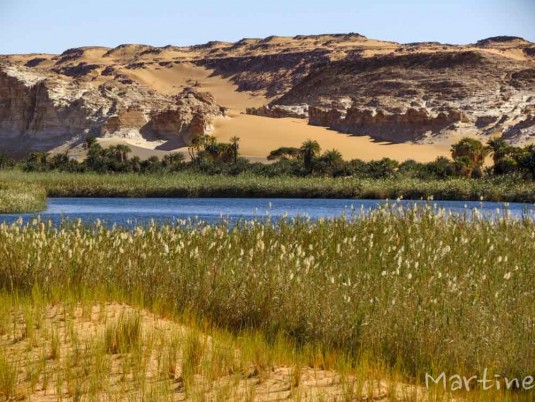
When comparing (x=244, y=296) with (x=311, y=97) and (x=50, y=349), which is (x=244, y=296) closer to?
(x=50, y=349)

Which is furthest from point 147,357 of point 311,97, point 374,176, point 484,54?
point 311,97

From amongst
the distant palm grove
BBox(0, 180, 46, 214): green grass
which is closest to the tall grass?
BBox(0, 180, 46, 214): green grass

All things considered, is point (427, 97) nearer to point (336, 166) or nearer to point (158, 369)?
point (336, 166)

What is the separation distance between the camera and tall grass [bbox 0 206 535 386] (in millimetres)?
8789

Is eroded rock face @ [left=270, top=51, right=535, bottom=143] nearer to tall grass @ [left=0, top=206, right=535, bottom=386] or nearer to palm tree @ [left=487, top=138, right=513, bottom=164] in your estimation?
palm tree @ [left=487, top=138, right=513, bottom=164]

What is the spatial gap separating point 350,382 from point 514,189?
4316 centimetres

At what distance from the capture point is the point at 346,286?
10117 millimetres

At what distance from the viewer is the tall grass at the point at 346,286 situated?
8789mm

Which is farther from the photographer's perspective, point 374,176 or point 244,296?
point 374,176

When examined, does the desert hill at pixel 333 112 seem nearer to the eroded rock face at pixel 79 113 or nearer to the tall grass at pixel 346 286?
the eroded rock face at pixel 79 113

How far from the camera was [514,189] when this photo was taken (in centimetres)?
4934

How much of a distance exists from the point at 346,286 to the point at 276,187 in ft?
148

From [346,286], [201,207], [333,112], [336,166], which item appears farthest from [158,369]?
[333,112]

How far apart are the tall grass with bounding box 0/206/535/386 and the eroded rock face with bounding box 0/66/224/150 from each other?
3716 inches
